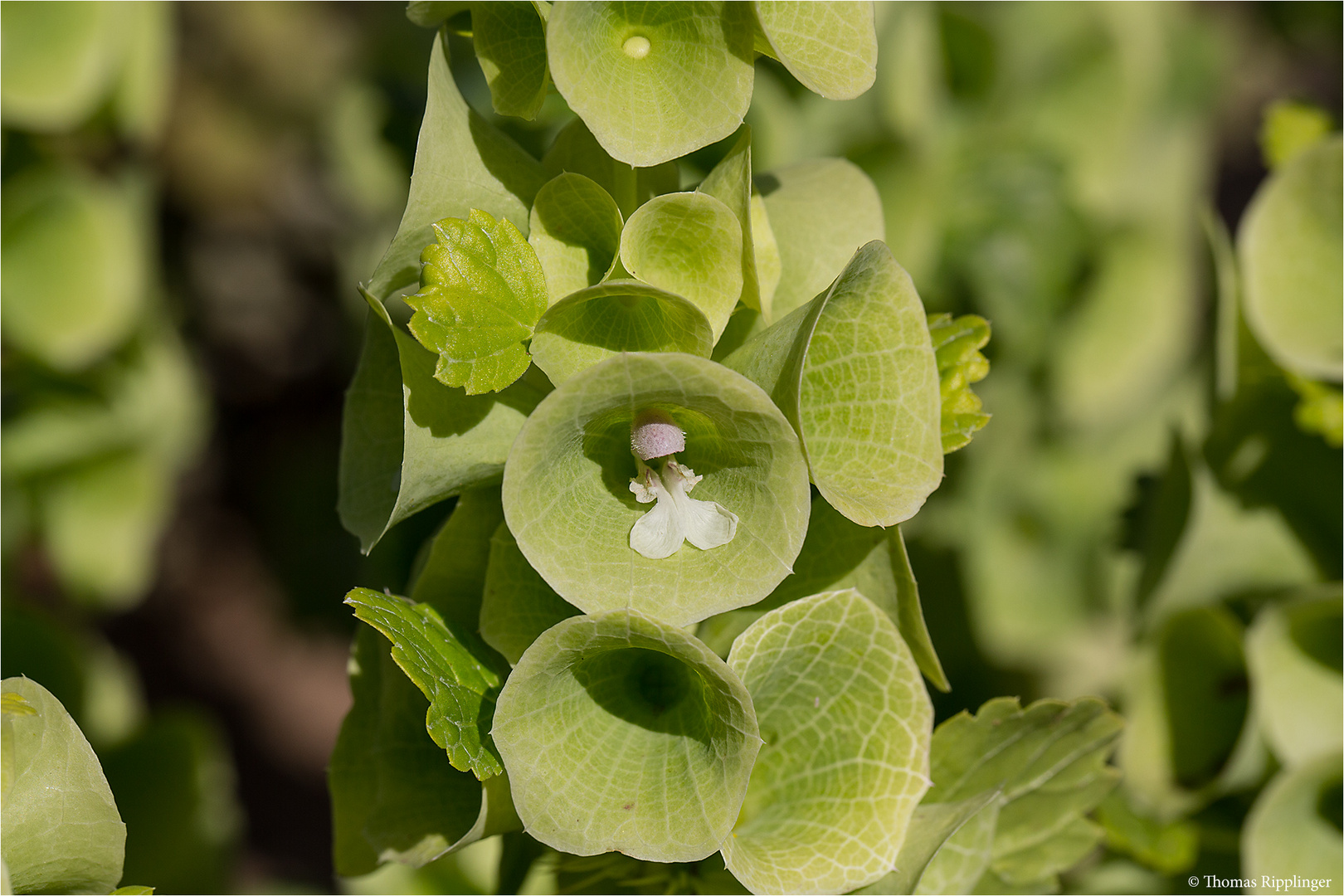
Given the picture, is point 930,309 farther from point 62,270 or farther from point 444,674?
point 62,270

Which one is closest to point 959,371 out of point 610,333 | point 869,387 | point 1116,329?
point 869,387

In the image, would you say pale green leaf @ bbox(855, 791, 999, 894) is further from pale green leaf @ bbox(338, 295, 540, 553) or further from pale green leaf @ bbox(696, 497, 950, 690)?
pale green leaf @ bbox(338, 295, 540, 553)

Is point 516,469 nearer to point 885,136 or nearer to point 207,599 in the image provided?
point 885,136

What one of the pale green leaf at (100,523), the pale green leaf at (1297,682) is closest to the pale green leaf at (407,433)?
the pale green leaf at (1297,682)

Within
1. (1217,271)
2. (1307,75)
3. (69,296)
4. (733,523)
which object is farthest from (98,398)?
(1307,75)

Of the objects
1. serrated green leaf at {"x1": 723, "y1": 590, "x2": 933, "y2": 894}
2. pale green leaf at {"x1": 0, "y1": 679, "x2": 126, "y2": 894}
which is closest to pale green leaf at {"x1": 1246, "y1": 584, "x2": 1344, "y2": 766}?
serrated green leaf at {"x1": 723, "y1": 590, "x2": 933, "y2": 894}

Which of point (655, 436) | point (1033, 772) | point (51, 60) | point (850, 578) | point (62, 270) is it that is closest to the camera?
point (655, 436)
